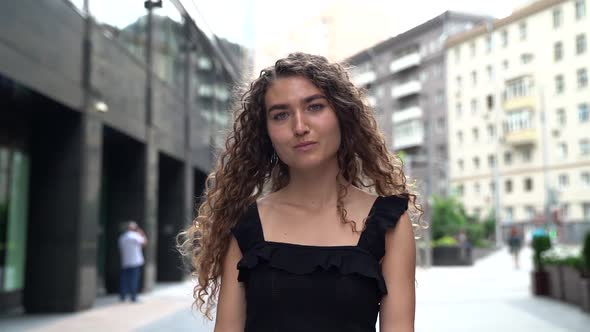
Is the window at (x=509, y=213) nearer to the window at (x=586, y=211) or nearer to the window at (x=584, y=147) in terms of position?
the window at (x=586, y=211)

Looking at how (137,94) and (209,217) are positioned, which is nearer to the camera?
(209,217)

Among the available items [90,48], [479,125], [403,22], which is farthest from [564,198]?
[403,22]

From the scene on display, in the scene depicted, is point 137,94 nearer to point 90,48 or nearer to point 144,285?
point 90,48

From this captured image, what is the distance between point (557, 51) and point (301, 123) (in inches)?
1130

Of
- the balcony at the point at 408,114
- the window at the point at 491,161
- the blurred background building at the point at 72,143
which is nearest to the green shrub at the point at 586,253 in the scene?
the blurred background building at the point at 72,143

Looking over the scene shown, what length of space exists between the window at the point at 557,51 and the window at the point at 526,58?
17.8ft

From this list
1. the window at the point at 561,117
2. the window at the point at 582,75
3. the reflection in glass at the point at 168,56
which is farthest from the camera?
the window at the point at 561,117

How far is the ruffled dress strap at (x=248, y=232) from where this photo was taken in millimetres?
2004

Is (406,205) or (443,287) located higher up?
(406,205)

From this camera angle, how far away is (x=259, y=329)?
6.20ft

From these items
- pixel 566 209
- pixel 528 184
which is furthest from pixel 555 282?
pixel 528 184

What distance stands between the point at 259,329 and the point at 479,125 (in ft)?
194

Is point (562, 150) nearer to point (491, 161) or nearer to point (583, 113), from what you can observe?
point (583, 113)

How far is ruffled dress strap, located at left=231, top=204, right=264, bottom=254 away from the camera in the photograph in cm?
200
